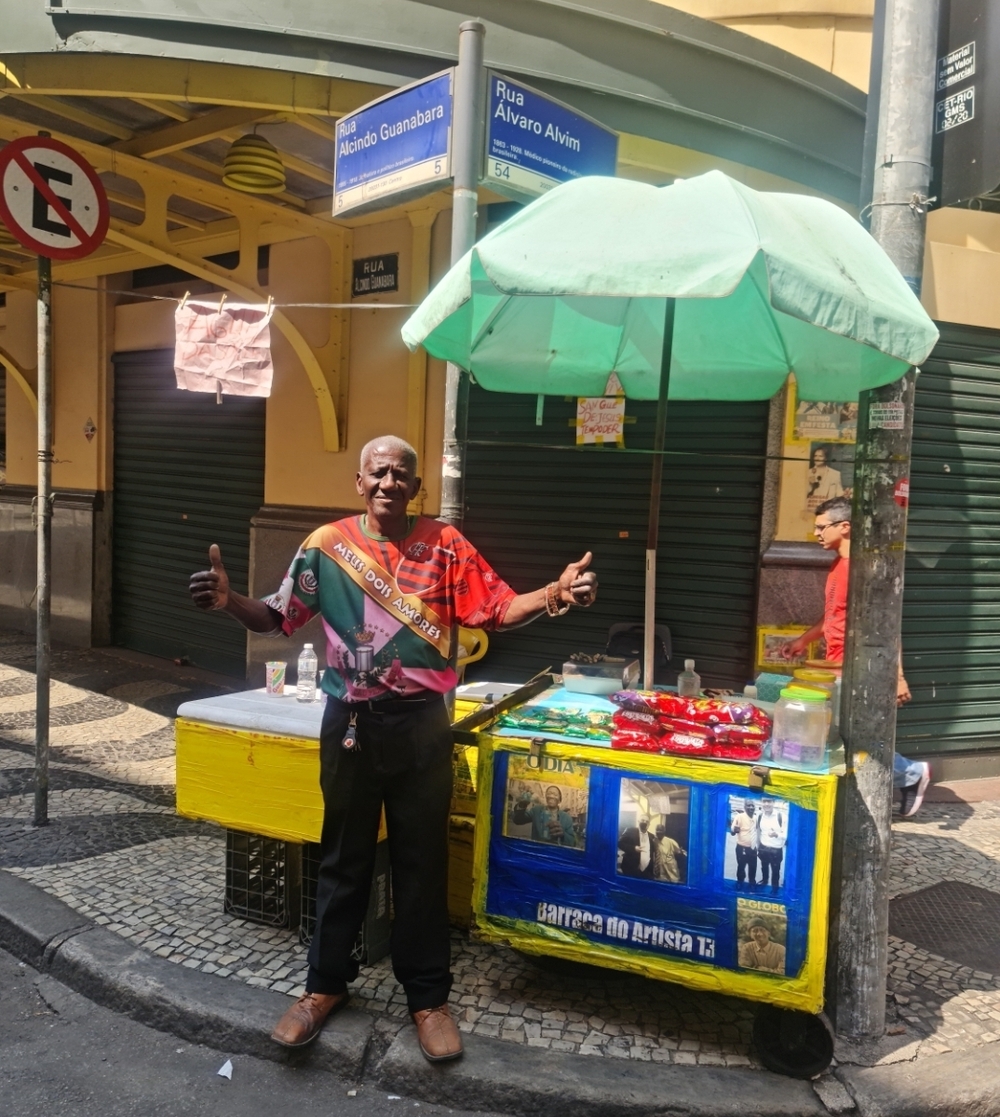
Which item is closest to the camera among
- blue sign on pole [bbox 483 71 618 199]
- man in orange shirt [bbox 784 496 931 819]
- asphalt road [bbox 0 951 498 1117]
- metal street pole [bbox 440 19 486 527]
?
asphalt road [bbox 0 951 498 1117]

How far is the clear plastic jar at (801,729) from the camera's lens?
120 inches

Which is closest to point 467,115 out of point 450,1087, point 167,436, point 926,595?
point 450,1087

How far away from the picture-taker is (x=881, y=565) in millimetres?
3213

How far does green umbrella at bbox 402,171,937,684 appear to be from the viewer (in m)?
2.55

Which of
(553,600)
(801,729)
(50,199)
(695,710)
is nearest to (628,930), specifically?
(695,710)

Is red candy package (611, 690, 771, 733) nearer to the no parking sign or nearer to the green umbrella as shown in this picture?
the green umbrella

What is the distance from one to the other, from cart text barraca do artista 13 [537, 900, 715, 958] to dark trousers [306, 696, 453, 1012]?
402 mm

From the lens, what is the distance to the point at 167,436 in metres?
9.32

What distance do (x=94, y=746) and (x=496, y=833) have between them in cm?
429

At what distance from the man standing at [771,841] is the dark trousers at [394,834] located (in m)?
1.06

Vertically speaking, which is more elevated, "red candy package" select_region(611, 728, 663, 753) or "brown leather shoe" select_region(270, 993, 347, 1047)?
"red candy package" select_region(611, 728, 663, 753)

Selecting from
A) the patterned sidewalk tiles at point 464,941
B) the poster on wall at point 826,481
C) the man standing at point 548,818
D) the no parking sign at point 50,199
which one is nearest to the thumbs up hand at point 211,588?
the man standing at point 548,818

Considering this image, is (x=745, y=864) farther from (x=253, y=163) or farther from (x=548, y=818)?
(x=253, y=163)

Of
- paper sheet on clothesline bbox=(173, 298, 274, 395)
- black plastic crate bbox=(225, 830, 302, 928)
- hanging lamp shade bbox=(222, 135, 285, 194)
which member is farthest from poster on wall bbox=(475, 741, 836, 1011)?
hanging lamp shade bbox=(222, 135, 285, 194)
